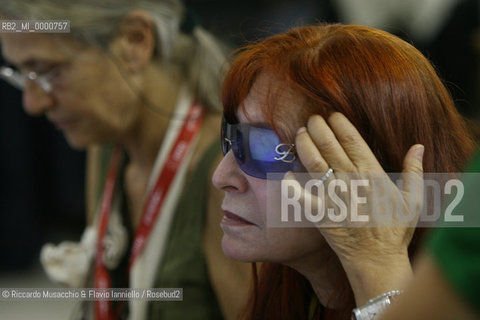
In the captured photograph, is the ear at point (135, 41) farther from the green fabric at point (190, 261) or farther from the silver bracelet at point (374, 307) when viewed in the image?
the silver bracelet at point (374, 307)

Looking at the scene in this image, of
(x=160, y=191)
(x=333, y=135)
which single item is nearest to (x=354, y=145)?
(x=333, y=135)

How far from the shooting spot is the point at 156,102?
177cm

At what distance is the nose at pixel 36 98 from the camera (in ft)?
5.31

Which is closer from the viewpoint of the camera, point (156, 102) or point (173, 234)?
point (173, 234)

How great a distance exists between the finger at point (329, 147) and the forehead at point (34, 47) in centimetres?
96

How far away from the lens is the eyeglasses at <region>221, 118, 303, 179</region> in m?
0.95

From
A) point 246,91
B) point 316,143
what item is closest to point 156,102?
point 246,91

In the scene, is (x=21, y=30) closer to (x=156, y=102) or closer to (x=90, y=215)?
(x=156, y=102)

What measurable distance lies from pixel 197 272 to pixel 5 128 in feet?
4.62

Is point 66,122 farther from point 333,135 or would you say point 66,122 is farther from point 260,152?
point 333,135

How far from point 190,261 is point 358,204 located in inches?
27.8

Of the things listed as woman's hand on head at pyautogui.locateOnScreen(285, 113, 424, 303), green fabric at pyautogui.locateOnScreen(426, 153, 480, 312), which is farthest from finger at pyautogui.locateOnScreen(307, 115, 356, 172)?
green fabric at pyautogui.locateOnScreen(426, 153, 480, 312)

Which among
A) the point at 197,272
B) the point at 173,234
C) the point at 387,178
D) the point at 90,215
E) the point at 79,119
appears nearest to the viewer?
the point at 387,178

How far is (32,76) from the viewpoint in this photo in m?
1.60
